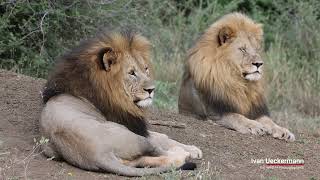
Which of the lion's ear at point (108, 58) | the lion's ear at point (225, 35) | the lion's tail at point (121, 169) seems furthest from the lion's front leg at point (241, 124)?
the lion's tail at point (121, 169)

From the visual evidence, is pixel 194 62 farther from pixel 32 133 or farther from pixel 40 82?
pixel 32 133

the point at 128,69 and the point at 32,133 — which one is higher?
the point at 128,69

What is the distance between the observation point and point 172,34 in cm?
1117

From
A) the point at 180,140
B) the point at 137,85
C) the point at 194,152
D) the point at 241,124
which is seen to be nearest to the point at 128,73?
the point at 137,85

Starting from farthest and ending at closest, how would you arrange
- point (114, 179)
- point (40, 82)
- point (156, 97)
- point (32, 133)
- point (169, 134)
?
1. point (156, 97)
2. point (40, 82)
3. point (169, 134)
4. point (32, 133)
5. point (114, 179)

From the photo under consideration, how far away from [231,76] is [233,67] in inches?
3.2

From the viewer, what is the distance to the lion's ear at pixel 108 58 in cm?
525

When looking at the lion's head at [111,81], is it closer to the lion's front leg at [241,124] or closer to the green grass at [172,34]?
the lion's front leg at [241,124]

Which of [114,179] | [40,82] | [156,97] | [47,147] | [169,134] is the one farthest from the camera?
[156,97]

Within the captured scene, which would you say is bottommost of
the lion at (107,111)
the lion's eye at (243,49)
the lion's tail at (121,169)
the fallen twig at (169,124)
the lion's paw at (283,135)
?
the lion's paw at (283,135)

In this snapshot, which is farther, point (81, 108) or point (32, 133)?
point (32, 133)

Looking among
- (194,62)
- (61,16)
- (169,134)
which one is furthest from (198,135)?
(61,16)

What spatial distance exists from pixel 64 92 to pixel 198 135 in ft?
4.69

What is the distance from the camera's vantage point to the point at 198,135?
6301 millimetres
